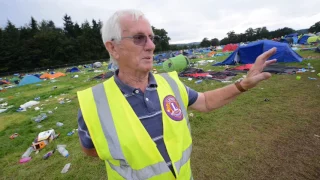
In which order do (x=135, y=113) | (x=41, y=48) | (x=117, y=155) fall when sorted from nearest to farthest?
(x=117, y=155) → (x=135, y=113) → (x=41, y=48)

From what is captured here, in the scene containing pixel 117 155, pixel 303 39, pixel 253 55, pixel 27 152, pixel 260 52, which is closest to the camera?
pixel 117 155

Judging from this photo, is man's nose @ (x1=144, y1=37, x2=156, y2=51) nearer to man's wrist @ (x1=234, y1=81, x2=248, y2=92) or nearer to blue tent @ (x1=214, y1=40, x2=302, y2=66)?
man's wrist @ (x1=234, y1=81, x2=248, y2=92)

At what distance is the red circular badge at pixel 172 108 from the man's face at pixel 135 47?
0.29m

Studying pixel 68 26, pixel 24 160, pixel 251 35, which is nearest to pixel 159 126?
pixel 24 160

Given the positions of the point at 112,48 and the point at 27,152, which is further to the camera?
the point at 27,152

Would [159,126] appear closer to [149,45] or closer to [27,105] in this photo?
[149,45]

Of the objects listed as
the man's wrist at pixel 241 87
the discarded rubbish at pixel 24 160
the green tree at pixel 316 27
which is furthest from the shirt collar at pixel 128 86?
the green tree at pixel 316 27

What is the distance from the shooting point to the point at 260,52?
524 inches

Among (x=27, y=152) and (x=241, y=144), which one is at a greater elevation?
(x=241, y=144)

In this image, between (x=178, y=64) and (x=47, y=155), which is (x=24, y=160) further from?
(x=178, y=64)

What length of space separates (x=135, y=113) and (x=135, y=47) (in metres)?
0.50

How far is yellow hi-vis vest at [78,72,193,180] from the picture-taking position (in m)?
1.24

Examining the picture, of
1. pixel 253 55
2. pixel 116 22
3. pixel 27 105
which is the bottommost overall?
pixel 27 105

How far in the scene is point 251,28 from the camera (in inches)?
2889
